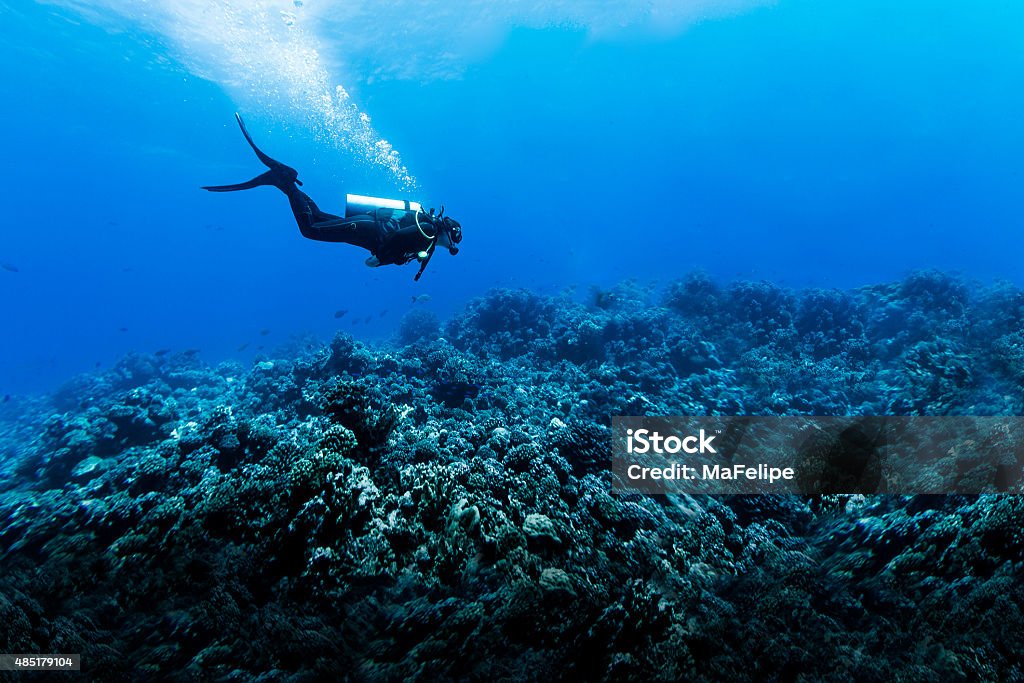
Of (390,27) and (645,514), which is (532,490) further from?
(390,27)

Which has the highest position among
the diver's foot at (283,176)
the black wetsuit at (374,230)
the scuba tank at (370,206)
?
the diver's foot at (283,176)

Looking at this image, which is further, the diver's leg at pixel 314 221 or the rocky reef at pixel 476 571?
the diver's leg at pixel 314 221

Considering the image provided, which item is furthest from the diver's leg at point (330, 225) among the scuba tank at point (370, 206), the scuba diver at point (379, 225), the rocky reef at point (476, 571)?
the rocky reef at point (476, 571)

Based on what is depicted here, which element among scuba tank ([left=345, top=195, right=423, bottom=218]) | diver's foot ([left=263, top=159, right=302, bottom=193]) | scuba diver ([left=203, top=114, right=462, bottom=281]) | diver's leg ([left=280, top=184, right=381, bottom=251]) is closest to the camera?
scuba diver ([left=203, top=114, right=462, bottom=281])

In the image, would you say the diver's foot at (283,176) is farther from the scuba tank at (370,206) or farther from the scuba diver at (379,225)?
the scuba tank at (370,206)

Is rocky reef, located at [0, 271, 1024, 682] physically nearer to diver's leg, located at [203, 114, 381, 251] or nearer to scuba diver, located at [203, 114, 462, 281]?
scuba diver, located at [203, 114, 462, 281]

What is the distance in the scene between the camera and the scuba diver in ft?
24.4

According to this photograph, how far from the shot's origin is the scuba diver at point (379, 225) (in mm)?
7434

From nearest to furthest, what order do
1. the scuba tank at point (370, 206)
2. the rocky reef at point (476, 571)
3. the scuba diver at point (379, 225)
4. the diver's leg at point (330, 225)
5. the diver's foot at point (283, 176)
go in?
the rocky reef at point (476, 571) < the scuba diver at point (379, 225) < the diver's leg at point (330, 225) < the scuba tank at point (370, 206) < the diver's foot at point (283, 176)

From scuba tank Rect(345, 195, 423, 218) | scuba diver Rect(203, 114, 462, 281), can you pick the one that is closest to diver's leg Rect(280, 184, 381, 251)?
scuba diver Rect(203, 114, 462, 281)

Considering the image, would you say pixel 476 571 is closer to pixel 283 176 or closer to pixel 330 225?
pixel 330 225

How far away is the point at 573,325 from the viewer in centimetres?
1562

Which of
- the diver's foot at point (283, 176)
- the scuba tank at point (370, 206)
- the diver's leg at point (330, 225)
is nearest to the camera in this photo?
the diver's leg at point (330, 225)

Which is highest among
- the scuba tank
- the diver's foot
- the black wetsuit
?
the diver's foot
